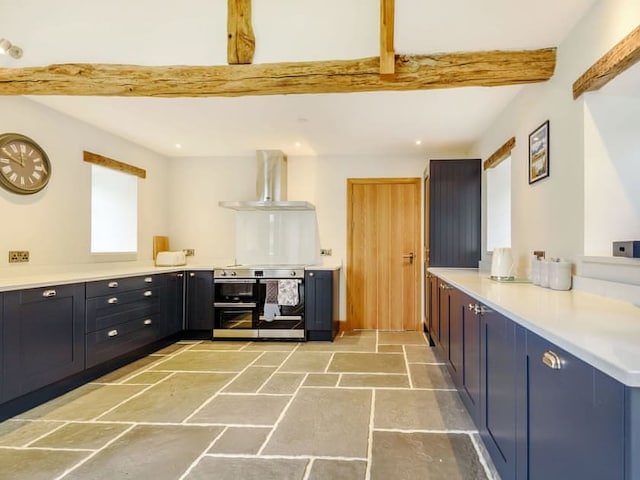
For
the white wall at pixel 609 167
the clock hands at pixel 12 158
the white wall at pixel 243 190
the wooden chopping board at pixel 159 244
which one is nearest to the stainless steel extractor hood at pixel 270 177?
the white wall at pixel 243 190

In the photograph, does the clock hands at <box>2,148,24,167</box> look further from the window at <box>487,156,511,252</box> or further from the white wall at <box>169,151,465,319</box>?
the window at <box>487,156,511,252</box>

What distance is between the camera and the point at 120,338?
3.24m

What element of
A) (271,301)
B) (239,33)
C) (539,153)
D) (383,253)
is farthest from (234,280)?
(539,153)

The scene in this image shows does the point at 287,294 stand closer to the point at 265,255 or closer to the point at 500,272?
the point at 265,255

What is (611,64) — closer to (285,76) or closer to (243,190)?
(285,76)

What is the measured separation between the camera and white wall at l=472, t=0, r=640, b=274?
186cm

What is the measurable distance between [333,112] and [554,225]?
2.02 metres

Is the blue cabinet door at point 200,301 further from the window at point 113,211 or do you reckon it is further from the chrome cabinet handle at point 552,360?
the chrome cabinet handle at point 552,360

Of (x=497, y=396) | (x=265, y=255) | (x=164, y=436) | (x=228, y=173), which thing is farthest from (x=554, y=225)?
(x=228, y=173)

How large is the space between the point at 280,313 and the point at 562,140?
10.2ft

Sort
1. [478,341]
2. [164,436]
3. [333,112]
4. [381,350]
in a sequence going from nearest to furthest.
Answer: [478,341], [164,436], [333,112], [381,350]

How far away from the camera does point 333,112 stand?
11.1ft

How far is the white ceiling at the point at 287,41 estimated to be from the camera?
230 cm

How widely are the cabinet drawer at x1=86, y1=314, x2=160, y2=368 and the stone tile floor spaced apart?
0.18 m
